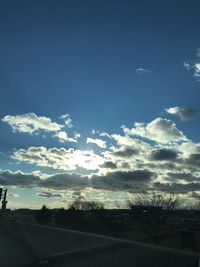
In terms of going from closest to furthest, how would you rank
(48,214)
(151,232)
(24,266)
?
(24,266) < (151,232) < (48,214)

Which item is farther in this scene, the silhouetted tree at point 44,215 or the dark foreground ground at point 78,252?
the silhouetted tree at point 44,215

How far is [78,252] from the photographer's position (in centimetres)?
957

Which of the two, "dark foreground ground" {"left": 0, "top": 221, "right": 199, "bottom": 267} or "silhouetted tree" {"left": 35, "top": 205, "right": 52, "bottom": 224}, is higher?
"silhouetted tree" {"left": 35, "top": 205, "right": 52, "bottom": 224}

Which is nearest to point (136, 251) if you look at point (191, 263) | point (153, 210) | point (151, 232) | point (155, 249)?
point (155, 249)

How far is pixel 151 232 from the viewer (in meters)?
56.7

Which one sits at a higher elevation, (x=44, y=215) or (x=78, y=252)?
(x=44, y=215)

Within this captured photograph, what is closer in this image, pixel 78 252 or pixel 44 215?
pixel 78 252

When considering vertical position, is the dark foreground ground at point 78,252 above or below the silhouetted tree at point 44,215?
below

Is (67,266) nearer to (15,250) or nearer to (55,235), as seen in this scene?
(55,235)

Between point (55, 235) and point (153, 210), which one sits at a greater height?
point (153, 210)

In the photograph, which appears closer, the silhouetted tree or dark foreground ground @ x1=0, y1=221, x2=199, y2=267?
dark foreground ground @ x1=0, y1=221, x2=199, y2=267

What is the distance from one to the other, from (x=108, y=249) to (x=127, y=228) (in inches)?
2487

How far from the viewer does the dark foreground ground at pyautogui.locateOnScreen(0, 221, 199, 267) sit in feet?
22.9

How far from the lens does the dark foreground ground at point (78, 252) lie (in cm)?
699
